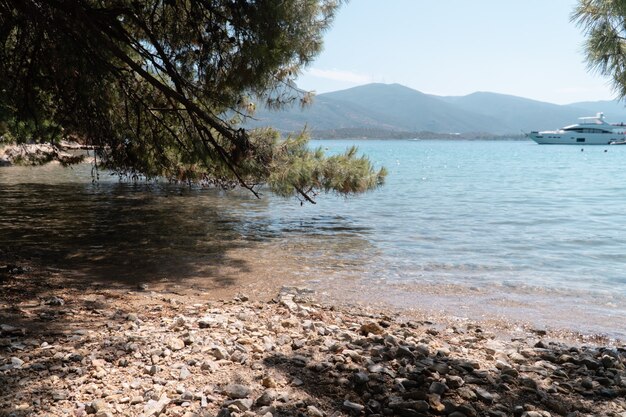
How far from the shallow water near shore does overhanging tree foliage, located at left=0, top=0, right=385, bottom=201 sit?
5.45ft

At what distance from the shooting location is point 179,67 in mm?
8055

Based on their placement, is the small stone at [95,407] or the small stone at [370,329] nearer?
the small stone at [95,407]

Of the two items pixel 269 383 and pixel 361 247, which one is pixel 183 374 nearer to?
pixel 269 383

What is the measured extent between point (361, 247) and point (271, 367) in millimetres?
7199

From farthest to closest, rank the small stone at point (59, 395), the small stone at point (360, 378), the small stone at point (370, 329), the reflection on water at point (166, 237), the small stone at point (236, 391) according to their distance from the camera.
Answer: the reflection on water at point (166, 237) < the small stone at point (370, 329) < the small stone at point (360, 378) < the small stone at point (236, 391) < the small stone at point (59, 395)

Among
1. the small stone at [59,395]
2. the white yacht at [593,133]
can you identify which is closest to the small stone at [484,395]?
the small stone at [59,395]

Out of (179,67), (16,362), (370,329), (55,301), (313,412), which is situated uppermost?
(179,67)

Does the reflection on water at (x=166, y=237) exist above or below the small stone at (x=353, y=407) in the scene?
below

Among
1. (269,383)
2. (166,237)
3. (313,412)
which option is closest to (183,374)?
(269,383)

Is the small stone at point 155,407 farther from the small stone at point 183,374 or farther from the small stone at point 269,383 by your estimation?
the small stone at point 269,383

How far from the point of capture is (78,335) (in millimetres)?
4270

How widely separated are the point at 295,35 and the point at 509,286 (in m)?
5.09

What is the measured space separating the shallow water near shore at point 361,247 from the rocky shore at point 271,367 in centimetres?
177

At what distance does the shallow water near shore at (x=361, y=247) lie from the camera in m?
7.38
